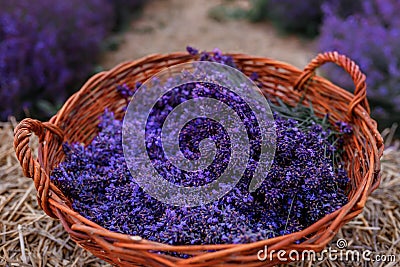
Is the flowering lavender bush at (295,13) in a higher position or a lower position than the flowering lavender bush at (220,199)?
higher

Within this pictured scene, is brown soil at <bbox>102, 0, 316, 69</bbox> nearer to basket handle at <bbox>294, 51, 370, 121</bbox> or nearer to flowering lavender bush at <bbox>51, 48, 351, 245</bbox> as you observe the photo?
basket handle at <bbox>294, 51, 370, 121</bbox>

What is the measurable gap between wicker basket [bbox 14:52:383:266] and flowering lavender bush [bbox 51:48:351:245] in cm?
6

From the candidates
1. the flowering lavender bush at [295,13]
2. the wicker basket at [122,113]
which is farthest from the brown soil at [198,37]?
the wicker basket at [122,113]

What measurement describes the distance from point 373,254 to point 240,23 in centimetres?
337

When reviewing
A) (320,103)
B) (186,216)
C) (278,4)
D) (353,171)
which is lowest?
(186,216)

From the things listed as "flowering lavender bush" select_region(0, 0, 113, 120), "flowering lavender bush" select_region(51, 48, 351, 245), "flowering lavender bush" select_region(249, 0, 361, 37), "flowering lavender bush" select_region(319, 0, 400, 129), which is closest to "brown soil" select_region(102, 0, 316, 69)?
"flowering lavender bush" select_region(249, 0, 361, 37)

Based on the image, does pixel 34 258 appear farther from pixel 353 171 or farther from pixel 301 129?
pixel 353 171

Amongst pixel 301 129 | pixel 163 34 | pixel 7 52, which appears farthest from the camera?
pixel 163 34

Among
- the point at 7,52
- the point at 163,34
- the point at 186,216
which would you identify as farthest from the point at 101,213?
the point at 163,34

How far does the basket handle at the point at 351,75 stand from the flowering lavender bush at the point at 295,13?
248 centimetres

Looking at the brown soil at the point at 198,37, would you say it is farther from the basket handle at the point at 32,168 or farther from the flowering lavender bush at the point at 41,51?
the basket handle at the point at 32,168

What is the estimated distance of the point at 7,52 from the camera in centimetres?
273

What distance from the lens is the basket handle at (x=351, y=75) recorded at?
1471 millimetres

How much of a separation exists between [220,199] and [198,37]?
3.18 metres
